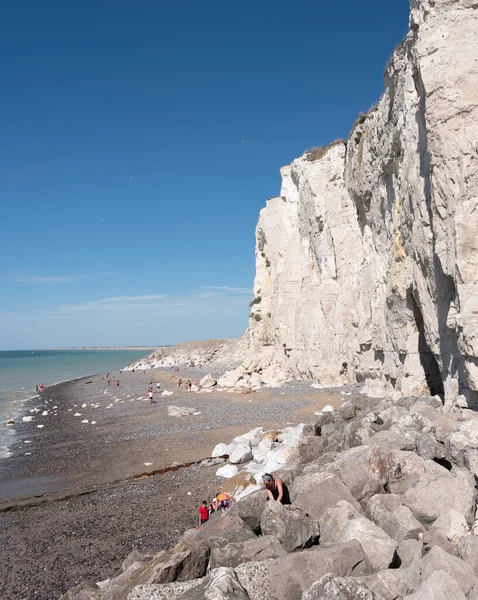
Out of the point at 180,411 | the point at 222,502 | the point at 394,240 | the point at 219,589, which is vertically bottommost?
the point at 180,411

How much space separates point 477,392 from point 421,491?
4.08 m

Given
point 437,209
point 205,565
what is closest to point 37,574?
point 205,565

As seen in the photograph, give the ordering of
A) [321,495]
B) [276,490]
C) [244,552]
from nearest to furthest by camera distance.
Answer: [244,552] < [321,495] < [276,490]

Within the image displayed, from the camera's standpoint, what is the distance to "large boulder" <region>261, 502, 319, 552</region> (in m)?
5.87

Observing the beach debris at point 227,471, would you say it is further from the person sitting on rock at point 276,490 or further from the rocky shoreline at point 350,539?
the person sitting on rock at point 276,490

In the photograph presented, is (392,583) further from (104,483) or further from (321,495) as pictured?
(104,483)

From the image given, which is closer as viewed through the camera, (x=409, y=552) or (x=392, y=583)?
(x=392, y=583)

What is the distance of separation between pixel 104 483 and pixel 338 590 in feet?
33.3

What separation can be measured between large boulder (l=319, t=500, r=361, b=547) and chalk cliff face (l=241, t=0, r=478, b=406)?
4713mm

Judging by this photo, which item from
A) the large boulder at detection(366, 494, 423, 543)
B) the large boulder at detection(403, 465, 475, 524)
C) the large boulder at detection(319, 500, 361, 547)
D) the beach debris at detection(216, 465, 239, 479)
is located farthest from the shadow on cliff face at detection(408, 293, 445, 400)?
the large boulder at detection(319, 500, 361, 547)

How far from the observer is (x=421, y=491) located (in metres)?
6.39

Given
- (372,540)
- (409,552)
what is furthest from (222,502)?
(409,552)

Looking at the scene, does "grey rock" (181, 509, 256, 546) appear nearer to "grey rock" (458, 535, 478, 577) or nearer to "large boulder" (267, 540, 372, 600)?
"large boulder" (267, 540, 372, 600)

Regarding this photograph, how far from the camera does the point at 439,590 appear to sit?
4195 millimetres
